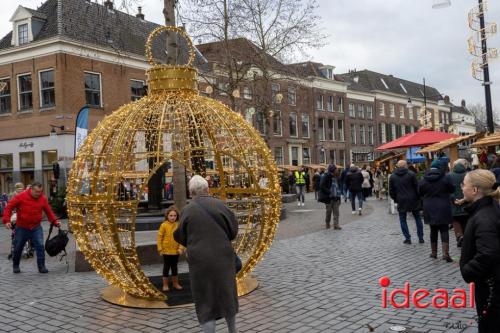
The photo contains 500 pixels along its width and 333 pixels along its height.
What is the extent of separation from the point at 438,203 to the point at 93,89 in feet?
78.1

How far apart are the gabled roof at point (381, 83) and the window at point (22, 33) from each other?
33.6 m

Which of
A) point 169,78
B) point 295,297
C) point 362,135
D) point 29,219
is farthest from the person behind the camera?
point 362,135

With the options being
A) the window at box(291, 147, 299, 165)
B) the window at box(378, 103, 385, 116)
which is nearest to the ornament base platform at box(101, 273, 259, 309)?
the window at box(291, 147, 299, 165)

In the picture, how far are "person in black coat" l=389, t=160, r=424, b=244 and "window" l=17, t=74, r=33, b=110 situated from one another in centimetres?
2371

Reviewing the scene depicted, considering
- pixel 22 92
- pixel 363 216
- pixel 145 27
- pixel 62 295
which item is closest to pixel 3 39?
pixel 22 92

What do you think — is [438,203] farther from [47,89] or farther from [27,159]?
[27,159]

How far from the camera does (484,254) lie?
3.36m

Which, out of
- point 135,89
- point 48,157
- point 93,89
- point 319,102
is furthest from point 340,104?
point 48,157

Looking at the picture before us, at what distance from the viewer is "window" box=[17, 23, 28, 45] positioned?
28.1 meters

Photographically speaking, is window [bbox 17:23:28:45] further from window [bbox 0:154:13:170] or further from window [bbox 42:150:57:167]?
window [bbox 0:154:13:170]

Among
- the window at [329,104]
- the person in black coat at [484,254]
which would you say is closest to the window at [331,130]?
the window at [329,104]

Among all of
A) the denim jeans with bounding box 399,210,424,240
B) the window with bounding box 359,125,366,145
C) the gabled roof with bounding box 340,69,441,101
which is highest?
A: the gabled roof with bounding box 340,69,441,101

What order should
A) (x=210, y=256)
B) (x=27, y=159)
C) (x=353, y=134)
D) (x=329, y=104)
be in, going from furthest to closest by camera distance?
1. (x=353, y=134)
2. (x=329, y=104)
3. (x=27, y=159)
4. (x=210, y=256)

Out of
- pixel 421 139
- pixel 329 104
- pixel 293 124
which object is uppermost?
pixel 329 104
